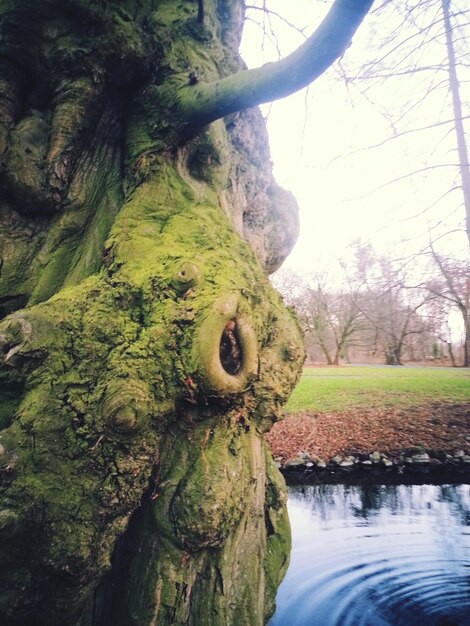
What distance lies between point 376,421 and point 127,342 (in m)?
8.95

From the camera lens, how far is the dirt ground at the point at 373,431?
8461 millimetres

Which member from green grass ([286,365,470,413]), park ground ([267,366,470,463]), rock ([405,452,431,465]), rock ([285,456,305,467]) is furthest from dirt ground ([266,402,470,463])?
green grass ([286,365,470,413])

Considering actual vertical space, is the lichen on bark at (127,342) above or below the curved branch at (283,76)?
below

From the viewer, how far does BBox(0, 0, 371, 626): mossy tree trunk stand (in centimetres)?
183

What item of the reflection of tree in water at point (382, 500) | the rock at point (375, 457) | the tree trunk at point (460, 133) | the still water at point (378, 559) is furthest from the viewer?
the rock at point (375, 457)

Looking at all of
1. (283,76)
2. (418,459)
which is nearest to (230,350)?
(283,76)

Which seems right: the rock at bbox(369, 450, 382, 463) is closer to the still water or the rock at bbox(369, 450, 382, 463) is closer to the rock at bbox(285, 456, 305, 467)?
the still water

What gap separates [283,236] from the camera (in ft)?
12.5

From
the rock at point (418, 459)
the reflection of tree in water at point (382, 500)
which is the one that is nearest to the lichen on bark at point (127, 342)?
the reflection of tree in water at point (382, 500)

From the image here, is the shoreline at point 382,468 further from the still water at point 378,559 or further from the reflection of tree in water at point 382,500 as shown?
the still water at point 378,559

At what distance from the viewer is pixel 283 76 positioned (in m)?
2.03

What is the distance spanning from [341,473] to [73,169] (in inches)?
289

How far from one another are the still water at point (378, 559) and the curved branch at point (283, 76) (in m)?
4.10

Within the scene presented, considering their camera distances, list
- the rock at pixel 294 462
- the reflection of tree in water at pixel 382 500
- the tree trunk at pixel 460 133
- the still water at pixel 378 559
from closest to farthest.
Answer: the still water at pixel 378 559, the reflection of tree in water at pixel 382 500, the tree trunk at pixel 460 133, the rock at pixel 294 462
